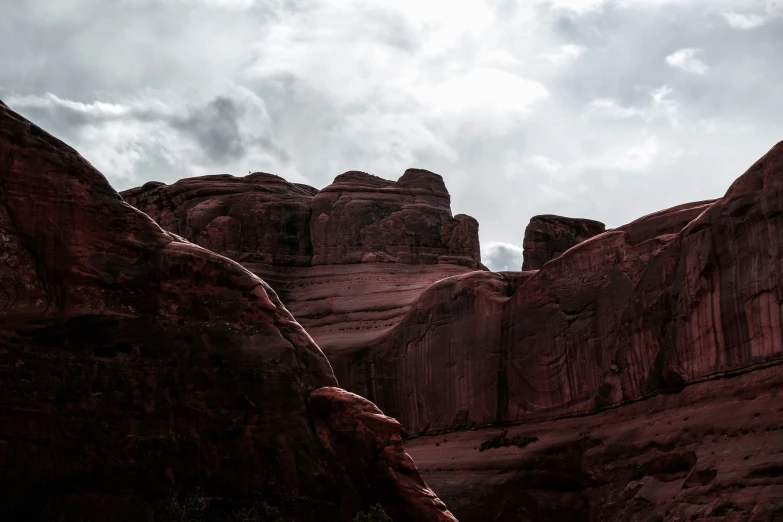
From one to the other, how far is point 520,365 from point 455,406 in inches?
182

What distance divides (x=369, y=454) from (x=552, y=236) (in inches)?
2087

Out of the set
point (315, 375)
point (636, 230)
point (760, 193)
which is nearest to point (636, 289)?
point (636, 230)

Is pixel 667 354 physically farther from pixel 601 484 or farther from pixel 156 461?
pixel 156 461

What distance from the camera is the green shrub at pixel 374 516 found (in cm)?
2558

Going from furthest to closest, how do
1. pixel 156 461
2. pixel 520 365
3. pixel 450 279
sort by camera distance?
pixel 450 279 < pixel 520 365 < pixel 156 461

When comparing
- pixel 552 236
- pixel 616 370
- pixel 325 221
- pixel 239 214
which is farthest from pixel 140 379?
pixel 239 214

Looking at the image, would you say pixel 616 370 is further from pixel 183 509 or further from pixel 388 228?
pixel 388 228

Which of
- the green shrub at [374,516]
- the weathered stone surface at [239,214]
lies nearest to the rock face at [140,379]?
the green shrub at [374,516]

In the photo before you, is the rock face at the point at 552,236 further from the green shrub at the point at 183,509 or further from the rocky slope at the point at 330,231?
the green shrub at the point at 183,509

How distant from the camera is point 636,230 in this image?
5572cm

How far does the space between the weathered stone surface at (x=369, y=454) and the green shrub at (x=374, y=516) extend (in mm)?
867

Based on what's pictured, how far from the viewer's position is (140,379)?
27328 mm

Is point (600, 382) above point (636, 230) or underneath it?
underneath

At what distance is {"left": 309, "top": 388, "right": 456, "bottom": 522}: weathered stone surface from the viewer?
27031 millimetres
